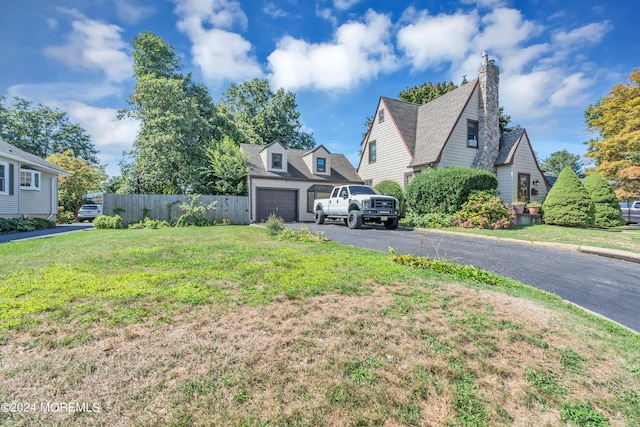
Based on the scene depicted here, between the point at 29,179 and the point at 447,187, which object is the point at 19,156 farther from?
the point at 447,187

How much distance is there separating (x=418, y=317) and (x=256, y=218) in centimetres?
1559

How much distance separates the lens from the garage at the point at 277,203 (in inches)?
707

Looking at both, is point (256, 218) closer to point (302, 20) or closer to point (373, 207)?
point (373, 207)

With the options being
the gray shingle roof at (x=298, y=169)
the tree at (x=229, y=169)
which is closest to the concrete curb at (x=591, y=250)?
the gray shingle roof at (x=298, y=169)

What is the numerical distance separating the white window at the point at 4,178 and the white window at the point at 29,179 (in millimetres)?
1761

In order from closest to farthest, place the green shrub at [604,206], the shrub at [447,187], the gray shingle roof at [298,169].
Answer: the shrub at [447,187]
the green shrub at [604,206]
the gray shingle roof at [298,169]

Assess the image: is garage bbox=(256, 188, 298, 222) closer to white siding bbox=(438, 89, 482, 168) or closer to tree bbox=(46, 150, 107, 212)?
white siding bbox=(438, 89, 482, 168)

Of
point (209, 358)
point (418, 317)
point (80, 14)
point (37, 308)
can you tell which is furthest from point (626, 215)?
point (80, 14)

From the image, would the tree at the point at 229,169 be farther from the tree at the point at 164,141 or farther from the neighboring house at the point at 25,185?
the neighboring house at the point at 25,185

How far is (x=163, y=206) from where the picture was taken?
1486 cm

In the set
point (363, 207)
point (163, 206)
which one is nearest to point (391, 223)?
point (363, 207)

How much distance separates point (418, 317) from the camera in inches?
113

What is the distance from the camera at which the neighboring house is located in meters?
13.4

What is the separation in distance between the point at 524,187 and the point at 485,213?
25.5 ft
